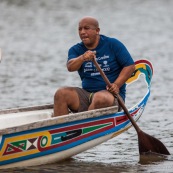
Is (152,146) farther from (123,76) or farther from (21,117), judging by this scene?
(21,117)

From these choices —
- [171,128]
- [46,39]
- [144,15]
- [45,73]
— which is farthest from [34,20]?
[171,128]

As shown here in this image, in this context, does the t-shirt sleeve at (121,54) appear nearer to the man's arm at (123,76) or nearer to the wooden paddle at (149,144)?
the man's arm at (123,76)

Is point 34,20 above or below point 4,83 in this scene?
above

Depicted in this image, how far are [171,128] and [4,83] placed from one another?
19.9 feet

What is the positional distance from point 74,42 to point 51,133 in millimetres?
17378

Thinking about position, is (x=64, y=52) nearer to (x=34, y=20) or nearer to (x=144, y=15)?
(x=34, y=20)

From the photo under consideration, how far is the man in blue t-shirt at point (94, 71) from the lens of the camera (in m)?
9.93

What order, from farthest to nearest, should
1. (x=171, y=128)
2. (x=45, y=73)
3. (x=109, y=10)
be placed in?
1. (x=109, y=10)
2. (x=45, y=73)
3. (x=171, y=128)

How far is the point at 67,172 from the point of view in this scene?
959cm

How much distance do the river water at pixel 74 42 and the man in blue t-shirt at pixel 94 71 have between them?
28.7 inches

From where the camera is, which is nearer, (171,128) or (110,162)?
(110,162)

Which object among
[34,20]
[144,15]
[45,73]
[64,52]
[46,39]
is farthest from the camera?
[144,15]

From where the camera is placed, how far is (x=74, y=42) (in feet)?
87.9

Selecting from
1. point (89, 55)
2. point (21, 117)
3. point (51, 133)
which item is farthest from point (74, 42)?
point (51, 133)
